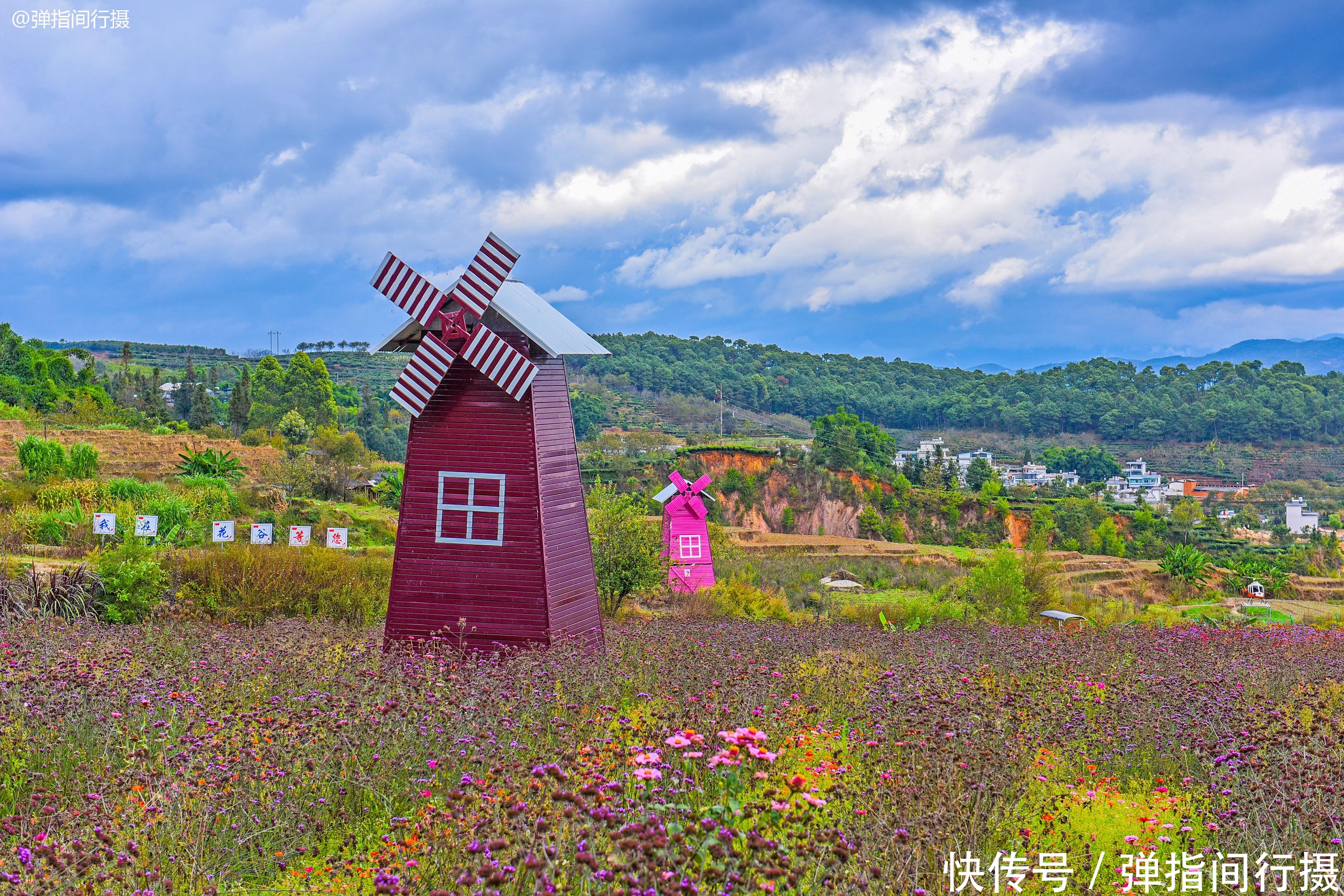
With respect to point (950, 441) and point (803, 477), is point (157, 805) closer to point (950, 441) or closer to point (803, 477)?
point (803, 477)

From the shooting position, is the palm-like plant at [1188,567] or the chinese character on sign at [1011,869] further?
the palm-like plant at [1188,567]

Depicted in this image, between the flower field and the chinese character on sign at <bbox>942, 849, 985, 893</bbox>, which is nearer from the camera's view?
the flower field

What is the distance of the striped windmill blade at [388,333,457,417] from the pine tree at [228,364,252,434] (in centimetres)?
4935

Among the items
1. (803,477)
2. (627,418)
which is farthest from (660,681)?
(627,418)

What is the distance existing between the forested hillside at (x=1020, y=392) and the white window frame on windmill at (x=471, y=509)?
99.5m

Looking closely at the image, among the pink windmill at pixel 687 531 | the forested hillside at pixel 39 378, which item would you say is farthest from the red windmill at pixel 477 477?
the forested hillside at pixel 39 378

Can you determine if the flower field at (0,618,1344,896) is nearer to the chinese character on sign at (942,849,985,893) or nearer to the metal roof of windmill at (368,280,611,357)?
the chinese character on sign at (942,849,985,893)

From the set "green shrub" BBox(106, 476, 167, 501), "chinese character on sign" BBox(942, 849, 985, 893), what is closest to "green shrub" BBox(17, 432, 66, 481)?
"green shrub" BBox(106, 476, 167, 501)

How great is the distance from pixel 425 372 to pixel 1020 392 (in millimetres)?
144463

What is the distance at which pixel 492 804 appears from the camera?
4.36 metres

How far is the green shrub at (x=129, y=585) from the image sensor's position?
46.2 ft

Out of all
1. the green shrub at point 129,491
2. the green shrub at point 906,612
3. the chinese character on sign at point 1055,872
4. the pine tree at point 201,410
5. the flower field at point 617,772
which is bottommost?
the green shrub at point 906,612

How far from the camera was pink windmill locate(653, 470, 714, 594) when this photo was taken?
26.7 metres

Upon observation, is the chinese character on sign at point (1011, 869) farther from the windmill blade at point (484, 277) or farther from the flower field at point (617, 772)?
the windmill blade at point (484, 277)
